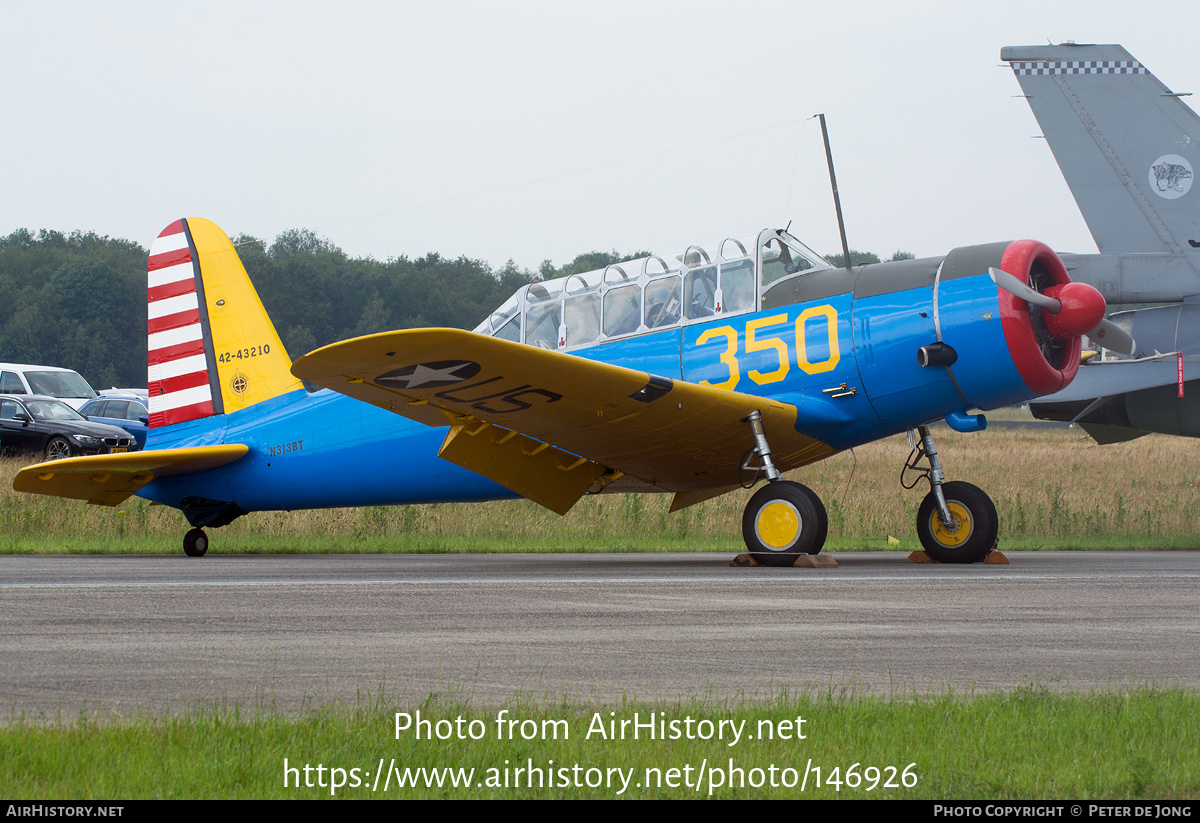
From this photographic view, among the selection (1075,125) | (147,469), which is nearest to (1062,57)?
(1075,125)

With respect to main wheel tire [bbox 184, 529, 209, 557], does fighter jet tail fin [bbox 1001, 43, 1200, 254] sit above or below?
above

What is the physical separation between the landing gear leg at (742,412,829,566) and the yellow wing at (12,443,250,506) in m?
5.65

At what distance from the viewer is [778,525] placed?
1001cm

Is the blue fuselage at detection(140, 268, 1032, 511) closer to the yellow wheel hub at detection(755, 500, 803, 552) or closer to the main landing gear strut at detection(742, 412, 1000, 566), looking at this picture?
the main landing gear strut at detection(742, 412, 1000, 566)

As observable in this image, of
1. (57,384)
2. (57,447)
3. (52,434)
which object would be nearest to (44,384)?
(57,384)

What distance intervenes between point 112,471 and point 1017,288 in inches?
345

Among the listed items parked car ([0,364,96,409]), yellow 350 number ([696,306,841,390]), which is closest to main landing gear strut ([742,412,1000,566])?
yellow 350 number ([696,306,841,390])

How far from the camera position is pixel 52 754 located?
10.2 feet

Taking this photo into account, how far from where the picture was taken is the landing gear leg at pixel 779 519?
983 cm

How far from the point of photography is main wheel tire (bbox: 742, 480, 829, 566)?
32.2 ft

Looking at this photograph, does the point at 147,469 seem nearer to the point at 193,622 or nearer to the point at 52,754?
the point at 193,622

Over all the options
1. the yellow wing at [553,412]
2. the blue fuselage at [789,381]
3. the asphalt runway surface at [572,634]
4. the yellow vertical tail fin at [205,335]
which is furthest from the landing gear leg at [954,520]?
the yellow vertical tail fin at [205,335]

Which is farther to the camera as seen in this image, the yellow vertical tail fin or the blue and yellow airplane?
the yellow vertical tail fin

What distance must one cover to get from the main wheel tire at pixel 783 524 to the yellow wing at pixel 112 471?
569 centimetres
